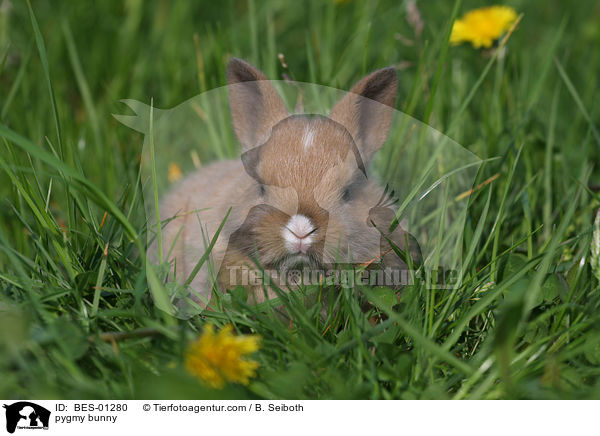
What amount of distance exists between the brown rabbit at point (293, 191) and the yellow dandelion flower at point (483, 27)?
1.68 m

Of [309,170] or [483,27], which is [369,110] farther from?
[483,27]

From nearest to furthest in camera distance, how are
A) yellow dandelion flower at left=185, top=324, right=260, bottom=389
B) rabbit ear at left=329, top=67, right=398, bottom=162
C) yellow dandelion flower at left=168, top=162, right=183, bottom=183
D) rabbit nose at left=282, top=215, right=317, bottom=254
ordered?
yellow dandelion flower at left=185, top=324, right=260, bottom=389 < rabbit nose at left=282, top=215, right=317, bottom=254 < rabbit ear at left=329, top=67, right=398, bottom=162 < yellow dandelion flower at left=168, top=162, right=183, bottom=183

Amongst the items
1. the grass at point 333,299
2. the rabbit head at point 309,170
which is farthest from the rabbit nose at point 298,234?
the grass at point 333,299

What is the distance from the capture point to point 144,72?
5.01 meters

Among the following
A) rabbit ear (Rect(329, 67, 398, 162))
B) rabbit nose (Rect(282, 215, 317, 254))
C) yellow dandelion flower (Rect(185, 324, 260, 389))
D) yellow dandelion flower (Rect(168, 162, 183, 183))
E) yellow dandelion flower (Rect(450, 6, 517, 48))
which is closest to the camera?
yellow dandelion flower (Rect(185, 324, 260, 389))

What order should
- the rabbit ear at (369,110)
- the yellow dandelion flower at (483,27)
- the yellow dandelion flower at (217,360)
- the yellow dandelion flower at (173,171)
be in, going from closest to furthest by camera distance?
the yellow dandelion flower at (217,360) < the rabbit ear at (369,110) < the yellow dandelion flower at (483,27) < the yellow dandelion flower at (173,171)

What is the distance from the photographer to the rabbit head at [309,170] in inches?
100

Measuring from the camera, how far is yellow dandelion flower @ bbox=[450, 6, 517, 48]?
4.22 metres

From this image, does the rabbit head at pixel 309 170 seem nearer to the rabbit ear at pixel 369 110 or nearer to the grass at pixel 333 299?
the rabbit ear at pixel 369 110

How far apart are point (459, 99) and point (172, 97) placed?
7.12 ft

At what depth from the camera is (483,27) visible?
14.0 ft
